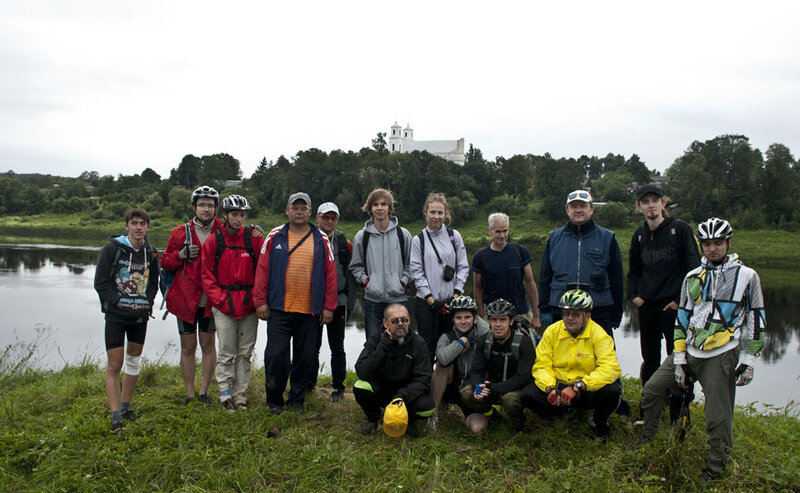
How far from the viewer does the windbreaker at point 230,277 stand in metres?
4.68

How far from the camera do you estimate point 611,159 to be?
98812 millimetres

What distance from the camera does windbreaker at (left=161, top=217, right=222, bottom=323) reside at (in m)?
4.72

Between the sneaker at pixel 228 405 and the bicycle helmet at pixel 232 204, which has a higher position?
the bicycle helmet at pixel 232 204

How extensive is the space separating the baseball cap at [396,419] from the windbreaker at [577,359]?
1131 millimetres

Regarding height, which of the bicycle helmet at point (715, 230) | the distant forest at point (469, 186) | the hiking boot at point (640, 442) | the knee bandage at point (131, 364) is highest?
the distant forest at point (469, 186)

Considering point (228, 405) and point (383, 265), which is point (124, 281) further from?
point (383, 265)

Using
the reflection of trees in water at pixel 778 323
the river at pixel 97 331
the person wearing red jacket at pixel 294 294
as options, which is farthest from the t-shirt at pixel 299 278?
the reflection of trees in water at pixel 778 323

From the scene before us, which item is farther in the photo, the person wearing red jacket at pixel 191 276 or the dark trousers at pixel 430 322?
the dark trousers at pixel 430 322

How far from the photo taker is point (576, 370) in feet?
13.9

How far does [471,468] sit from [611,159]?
A: 10482 cm

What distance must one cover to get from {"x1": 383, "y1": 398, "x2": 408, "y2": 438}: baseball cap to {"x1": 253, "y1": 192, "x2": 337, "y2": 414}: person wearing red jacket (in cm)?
104

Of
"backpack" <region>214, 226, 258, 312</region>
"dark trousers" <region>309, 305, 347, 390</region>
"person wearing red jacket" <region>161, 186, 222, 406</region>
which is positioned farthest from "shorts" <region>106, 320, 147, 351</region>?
"dark trousers" <region>309, 305, 347, 390</region>

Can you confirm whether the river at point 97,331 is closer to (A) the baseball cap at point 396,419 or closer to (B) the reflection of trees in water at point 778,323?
(B) the reflection of trees in water at point 778,323

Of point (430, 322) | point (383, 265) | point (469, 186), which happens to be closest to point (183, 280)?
point (383, 265)
